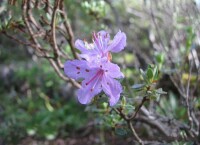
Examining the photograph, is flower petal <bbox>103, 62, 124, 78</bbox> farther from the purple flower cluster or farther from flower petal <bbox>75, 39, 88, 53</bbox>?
flower petal <bbox>75, 39, 88, 53</bbox>

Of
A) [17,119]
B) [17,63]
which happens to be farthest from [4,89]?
[17,119]

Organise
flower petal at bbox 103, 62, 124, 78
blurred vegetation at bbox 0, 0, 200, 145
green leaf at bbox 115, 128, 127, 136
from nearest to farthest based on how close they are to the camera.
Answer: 1. flower petal at bbox 103, 62, 124, 78
2. green leaf at bbox 115, 128, 127, 136
3. blurred vegetation at bbox 0, 0, 200, 145

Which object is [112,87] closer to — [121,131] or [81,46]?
[81,46]

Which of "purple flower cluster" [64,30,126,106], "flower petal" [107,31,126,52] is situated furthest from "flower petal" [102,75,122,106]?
"flower petal" [107,31,126,52]

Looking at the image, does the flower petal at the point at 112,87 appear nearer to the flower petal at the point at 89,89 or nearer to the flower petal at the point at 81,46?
the flower petal at the point at 89,89

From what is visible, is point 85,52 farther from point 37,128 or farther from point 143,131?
point 37,128

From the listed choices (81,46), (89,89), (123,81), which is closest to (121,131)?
(89,89)

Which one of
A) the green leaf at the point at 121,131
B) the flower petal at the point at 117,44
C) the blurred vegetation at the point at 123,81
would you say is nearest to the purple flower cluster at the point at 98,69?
the flower petal at the point at 117,44
